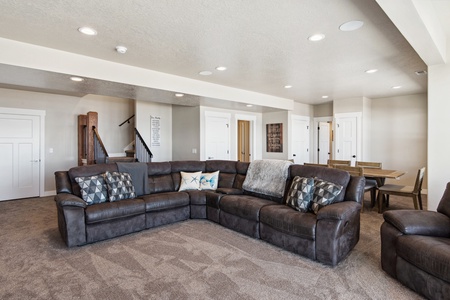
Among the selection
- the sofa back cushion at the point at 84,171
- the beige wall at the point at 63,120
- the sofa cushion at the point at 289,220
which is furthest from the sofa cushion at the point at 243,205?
the beige wall at the point at 63,120

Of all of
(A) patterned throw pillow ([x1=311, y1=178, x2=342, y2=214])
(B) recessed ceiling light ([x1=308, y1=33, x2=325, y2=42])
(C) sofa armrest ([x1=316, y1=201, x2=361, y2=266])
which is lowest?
(C) sofa armrest ([x1=316, y1=201, x2=361, y2=266])

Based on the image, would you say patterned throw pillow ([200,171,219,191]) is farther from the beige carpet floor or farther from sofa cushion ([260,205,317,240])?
sofa cushion ([260,205,317,240])

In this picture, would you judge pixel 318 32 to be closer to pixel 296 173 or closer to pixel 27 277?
pixel 296 173

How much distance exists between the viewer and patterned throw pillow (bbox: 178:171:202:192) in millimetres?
4535

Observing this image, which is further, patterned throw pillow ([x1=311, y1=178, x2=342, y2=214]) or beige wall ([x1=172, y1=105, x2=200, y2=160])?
beige wall ([x1=172, y1=105, x2=200, y2=160])

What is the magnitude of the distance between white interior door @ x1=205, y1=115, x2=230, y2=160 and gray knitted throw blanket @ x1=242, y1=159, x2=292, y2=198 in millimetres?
2437

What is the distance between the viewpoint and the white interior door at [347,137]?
267 inches

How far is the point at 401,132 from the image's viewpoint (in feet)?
21.5

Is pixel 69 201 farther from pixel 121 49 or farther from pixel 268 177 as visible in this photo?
pixel 268 177

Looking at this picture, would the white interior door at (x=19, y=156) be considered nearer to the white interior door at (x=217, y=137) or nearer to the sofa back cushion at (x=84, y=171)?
the sofa back cushion at (x=84, y=171)

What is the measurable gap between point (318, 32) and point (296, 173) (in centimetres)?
187

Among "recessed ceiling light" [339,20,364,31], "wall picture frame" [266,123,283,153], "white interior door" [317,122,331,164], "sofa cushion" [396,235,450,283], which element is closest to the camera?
"sofa cushion" [396,235,450,283]

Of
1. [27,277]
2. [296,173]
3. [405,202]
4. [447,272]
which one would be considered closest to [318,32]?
[296,173]

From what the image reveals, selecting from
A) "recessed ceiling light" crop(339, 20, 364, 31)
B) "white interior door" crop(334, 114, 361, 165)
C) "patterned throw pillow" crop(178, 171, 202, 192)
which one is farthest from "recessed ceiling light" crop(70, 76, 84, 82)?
"white interior door" crop(334, 114, 361, 165)
